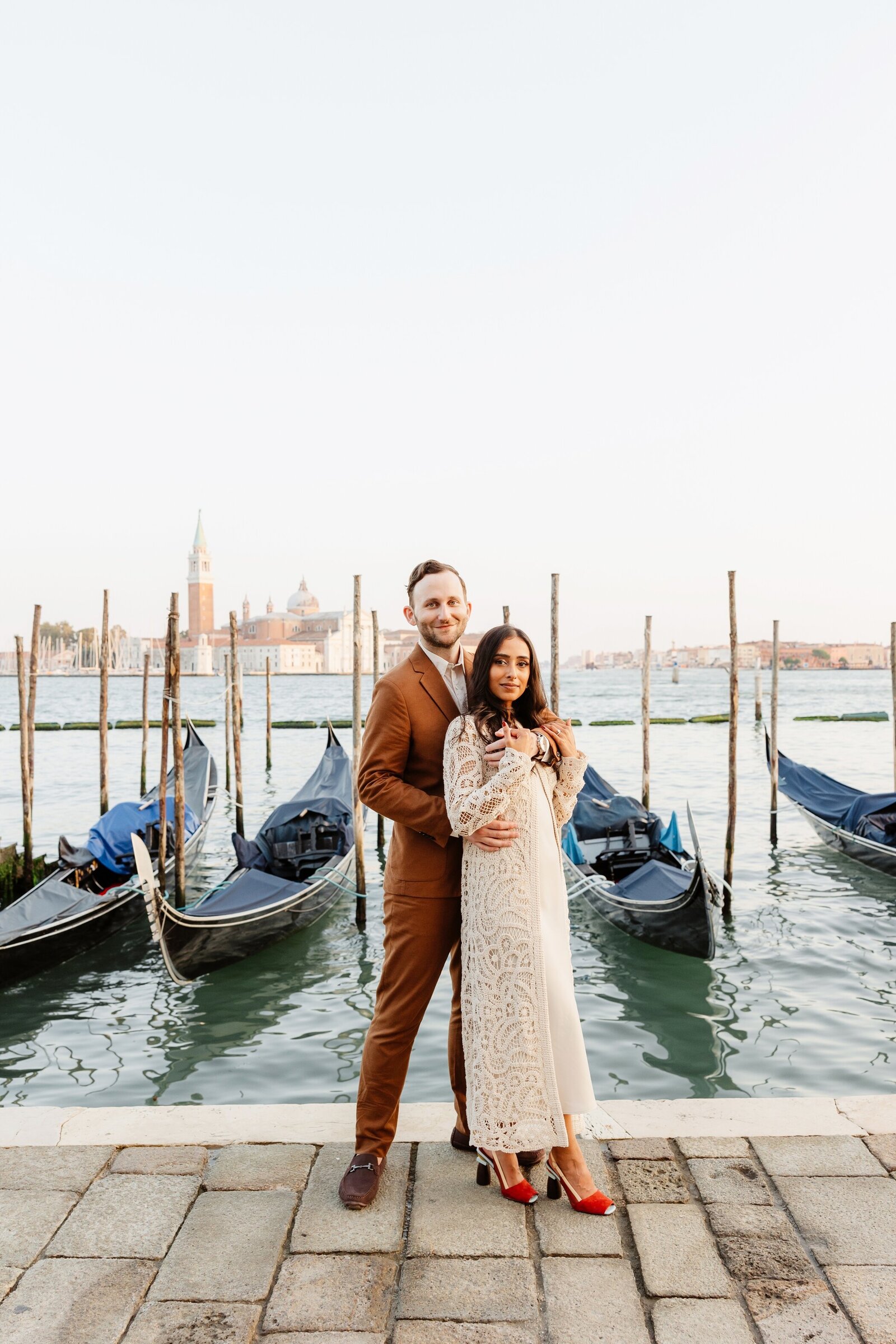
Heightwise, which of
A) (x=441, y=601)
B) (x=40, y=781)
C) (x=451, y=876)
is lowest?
(x=40, y=781)

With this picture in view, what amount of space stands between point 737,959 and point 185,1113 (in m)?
3.66

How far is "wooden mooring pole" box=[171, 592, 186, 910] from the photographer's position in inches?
212

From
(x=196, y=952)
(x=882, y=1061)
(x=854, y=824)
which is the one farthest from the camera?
(x=854, y=824)

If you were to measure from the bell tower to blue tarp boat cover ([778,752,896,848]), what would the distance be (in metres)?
87.8

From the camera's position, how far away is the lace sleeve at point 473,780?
1.76m

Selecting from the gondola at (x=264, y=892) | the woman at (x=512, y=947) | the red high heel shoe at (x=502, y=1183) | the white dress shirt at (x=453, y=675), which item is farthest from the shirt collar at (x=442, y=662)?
the gondola at (x=264, y=892)

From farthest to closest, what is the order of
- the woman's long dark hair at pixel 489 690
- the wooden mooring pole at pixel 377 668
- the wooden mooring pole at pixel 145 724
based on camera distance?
1. the wooden mooring pole at pixel 145 724
2. the wooden mooring pole at pixel 377 668
3. the woman's long dark hair at pixel 489 690

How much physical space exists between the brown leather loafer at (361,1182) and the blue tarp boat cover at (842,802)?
19.2 feet

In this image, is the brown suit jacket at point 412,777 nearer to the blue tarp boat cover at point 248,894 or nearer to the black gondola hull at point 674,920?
the black gondola hull at point 674,920

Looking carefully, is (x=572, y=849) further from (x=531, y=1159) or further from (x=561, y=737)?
(x=561, y=737)

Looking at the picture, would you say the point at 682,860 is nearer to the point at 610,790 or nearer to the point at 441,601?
the point at 610,790

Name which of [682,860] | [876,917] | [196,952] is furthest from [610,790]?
[196,952]

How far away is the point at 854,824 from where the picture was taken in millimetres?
7176

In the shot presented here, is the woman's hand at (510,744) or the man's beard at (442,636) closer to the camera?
the woman's hand at (510,744)
